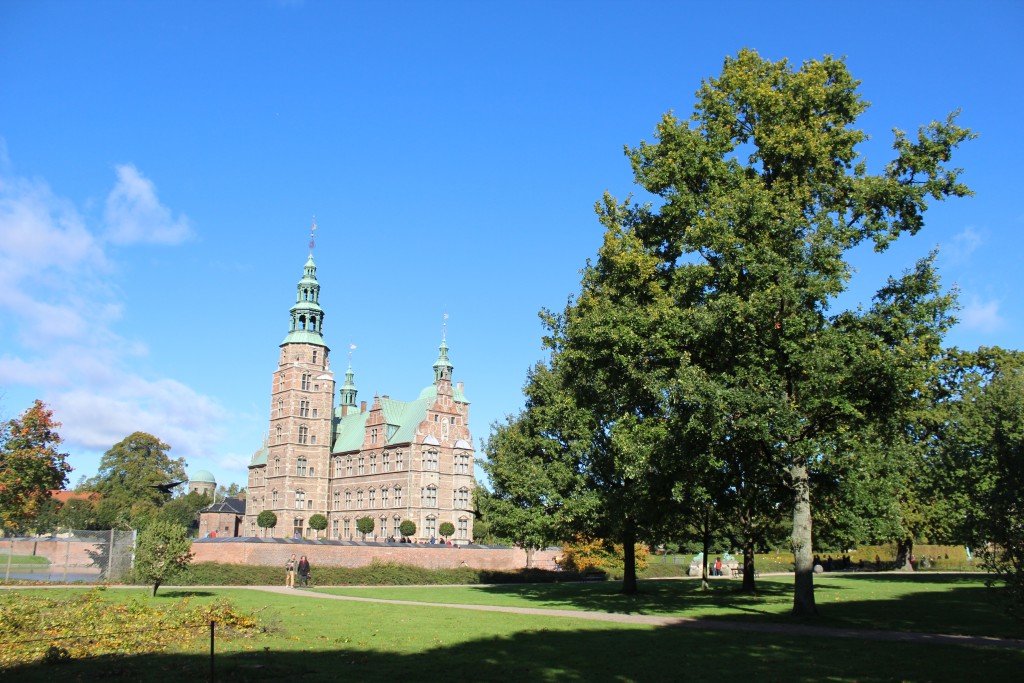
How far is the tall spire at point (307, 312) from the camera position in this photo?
84062 mm

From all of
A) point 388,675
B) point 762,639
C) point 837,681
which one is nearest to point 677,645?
point 762,639

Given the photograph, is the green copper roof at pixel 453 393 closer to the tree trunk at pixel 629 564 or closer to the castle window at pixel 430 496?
the castle window at pixel 430 496

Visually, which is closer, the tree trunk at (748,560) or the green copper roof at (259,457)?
the tree trunk at (748,560)

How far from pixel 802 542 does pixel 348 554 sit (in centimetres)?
3294

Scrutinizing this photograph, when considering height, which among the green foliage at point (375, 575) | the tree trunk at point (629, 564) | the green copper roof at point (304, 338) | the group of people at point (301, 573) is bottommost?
the green foliage at point (375, 575)

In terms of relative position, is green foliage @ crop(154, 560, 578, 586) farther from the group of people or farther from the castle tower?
the castle tower

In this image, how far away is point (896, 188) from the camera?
2222 centimetres

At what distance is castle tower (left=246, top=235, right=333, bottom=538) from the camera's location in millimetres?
82438

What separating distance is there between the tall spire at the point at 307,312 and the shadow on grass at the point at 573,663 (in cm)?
7012

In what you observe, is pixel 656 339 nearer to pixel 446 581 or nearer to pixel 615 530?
pixel 615 530

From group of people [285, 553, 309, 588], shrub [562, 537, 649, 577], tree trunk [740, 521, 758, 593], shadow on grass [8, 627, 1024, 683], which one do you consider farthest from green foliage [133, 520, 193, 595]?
shrub [562, 537, 649, 577]

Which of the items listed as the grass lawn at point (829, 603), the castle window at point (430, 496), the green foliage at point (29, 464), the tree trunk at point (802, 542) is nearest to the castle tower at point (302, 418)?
the castle window at point (430, 496)

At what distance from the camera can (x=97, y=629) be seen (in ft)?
53.0

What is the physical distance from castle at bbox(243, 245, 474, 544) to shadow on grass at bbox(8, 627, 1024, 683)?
Result: 61381 mm
